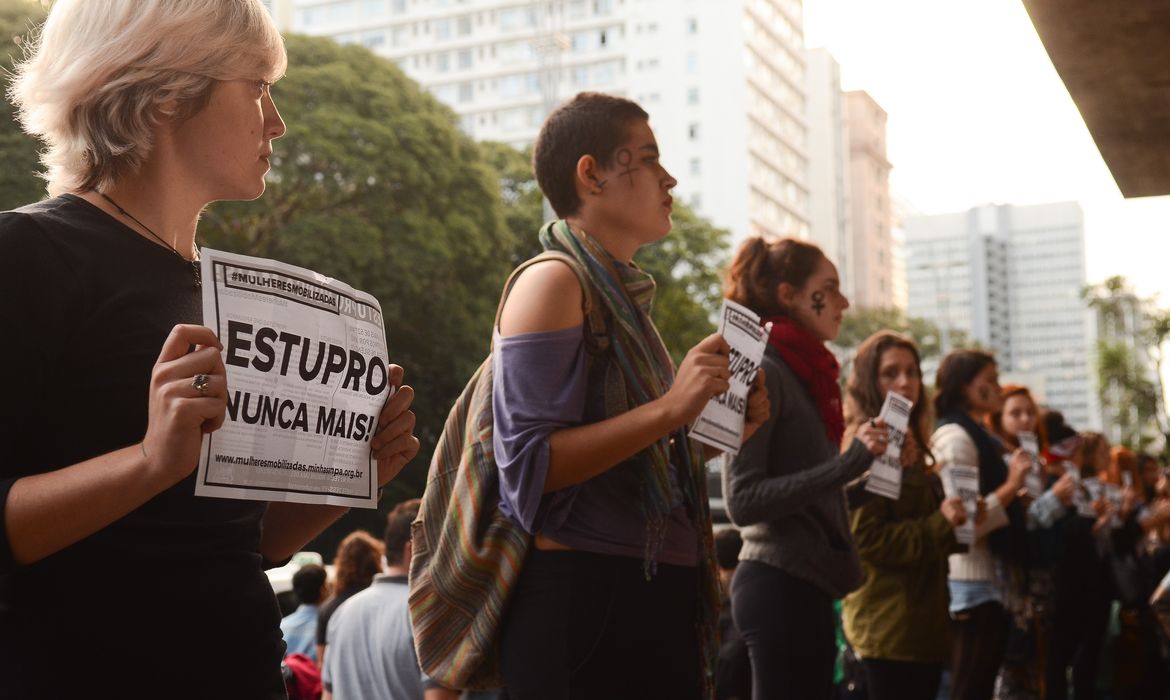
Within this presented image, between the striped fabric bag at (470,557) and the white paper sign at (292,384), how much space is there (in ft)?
2.60

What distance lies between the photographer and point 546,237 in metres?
3.10

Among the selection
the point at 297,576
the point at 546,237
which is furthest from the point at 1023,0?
the point at 297,576

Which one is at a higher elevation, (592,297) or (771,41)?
(771,41)

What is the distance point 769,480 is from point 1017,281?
626ft

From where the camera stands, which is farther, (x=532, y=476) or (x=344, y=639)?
(x=344, y=639)

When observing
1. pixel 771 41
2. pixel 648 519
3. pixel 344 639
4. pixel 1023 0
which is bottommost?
pixel 344 639

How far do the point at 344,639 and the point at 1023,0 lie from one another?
351 cm

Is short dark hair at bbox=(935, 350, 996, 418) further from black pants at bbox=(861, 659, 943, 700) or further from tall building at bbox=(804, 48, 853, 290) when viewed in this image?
tall building at bbox=(804, 48, 853, 290)

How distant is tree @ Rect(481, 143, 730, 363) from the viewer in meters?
39.4

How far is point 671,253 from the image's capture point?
1817 inches

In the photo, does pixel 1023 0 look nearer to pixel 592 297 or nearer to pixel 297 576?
pixel 592 297

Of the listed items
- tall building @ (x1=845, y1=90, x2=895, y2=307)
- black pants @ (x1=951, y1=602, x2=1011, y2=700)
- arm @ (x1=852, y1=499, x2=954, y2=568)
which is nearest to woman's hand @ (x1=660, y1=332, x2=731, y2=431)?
arm @ (x1=852, y1=499, x2=954, y2=568)

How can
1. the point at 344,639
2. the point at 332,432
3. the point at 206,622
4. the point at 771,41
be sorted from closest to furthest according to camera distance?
the point at 206,622 < the point at 332,432 < the point at 344,639 < the point at 771,41

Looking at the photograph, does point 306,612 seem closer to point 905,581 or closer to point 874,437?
point 905,581
